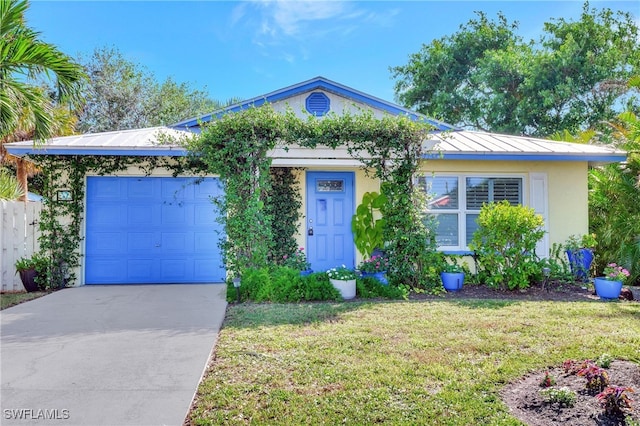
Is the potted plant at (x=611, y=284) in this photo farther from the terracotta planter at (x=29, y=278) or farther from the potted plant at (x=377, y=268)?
the terracotta planter at (x=29, y=278)

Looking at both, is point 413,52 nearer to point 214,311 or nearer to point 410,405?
point 214,311

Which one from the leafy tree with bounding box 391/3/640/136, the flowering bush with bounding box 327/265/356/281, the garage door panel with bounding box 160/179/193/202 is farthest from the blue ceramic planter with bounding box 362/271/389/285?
the leafy tree with bounding box 391/3/640/136

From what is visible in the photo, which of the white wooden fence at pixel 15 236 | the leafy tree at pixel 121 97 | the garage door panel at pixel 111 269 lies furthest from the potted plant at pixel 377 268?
the leafy tree at pixel 121 97

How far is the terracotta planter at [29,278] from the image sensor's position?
25.9 ft

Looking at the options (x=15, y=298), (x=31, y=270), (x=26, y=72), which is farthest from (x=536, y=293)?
(x=26, y=72)

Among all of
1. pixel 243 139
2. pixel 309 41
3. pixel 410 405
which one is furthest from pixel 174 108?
pixel 410 405

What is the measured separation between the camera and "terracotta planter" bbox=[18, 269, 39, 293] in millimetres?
7891

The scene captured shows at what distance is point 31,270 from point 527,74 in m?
20.6

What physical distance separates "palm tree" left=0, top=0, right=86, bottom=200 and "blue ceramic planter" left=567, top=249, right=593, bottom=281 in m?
10.3

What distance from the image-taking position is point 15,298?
722 cm

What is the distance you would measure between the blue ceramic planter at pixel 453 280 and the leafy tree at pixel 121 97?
50.4ft

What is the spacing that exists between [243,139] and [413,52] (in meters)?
19.2

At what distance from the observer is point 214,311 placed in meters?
5.92

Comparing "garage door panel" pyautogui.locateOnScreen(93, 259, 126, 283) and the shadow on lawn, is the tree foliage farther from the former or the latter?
the shadow on lawn
